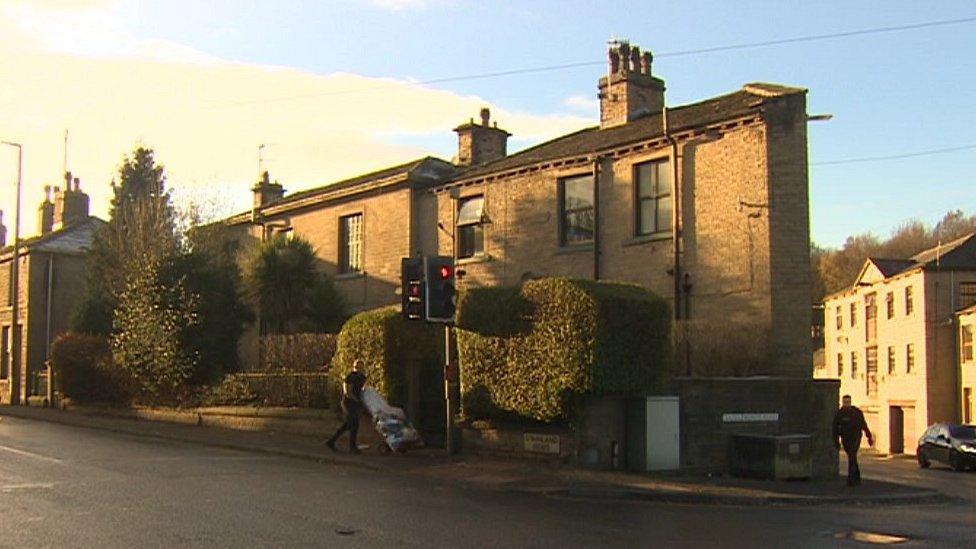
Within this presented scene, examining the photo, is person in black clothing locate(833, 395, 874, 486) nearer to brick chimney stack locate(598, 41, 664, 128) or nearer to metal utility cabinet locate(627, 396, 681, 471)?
metal utility cabinet locate(627, 396, 681, 471)

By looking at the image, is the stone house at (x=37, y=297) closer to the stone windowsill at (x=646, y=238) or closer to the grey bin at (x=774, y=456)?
the stone windowsill at (x=646, y=238)

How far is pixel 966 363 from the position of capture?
45.5 meters

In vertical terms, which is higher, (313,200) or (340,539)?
(313,200)

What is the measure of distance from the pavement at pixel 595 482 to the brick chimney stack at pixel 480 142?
12.0 metres

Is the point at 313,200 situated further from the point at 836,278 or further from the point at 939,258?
the point at 836,278

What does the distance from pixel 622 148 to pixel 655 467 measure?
9100mm

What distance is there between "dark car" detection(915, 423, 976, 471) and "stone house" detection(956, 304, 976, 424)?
1204 cm

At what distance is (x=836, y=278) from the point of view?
270 feet

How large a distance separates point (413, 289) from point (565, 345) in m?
2.94

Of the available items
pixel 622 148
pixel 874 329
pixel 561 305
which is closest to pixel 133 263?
pixel 622 148

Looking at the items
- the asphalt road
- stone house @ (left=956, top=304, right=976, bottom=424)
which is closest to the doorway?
stone house @ (left=956, top=304, right=976, bottom=424)

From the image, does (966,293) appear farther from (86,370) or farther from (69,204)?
(69,204)

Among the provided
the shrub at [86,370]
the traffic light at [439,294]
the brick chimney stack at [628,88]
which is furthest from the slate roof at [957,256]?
the traffic light at [439,294]

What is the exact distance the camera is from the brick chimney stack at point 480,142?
30047mm
